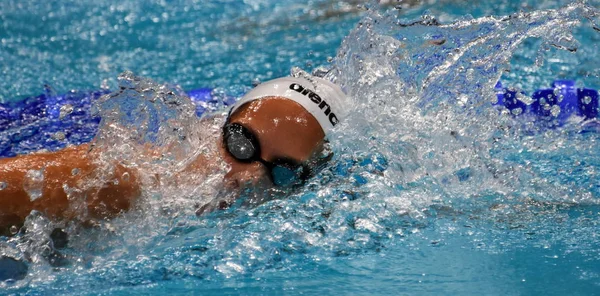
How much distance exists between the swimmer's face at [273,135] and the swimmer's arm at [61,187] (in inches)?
10.3

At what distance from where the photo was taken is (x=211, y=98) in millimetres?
2756

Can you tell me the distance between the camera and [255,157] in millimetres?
1723

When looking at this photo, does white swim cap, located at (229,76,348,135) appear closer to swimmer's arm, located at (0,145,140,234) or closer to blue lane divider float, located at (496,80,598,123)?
swimmer's arm, located at (0,145,140,234)

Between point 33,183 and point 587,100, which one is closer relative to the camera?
point 33,183

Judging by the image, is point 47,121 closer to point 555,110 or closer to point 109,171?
point 109,171

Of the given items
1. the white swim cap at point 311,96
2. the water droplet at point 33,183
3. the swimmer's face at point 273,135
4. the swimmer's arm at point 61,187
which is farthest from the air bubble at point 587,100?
the water droplet at point 33,183

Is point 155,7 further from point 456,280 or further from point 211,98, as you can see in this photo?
point 456,280

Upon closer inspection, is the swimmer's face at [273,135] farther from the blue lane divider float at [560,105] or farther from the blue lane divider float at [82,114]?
the blue lane divider float at [560,105]

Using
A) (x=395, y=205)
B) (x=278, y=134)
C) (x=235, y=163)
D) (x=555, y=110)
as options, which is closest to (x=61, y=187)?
(x=235, y=163)

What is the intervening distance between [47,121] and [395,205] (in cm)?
144

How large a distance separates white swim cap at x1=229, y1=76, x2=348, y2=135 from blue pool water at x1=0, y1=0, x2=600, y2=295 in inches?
1.6

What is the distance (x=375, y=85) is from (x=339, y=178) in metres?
0.32

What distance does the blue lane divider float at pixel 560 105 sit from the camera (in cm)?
257

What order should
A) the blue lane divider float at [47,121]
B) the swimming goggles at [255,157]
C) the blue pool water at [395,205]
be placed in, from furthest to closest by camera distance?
1. the blue lane divider float at [47,121]
2. the swimming goggles at [255,157]
3. the blue pool water at [395,205]
